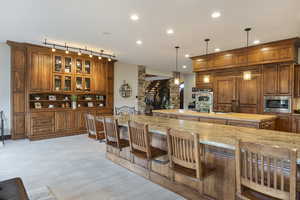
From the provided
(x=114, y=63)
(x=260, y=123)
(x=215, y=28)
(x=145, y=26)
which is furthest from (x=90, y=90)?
(x=260, y=123)

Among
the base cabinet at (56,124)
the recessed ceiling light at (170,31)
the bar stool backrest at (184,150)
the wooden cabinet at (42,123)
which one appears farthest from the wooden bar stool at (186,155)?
the wooden cabinet at (42,123)

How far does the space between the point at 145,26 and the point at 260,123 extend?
10.1ft

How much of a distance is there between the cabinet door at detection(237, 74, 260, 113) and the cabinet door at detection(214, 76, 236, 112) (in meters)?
0.22

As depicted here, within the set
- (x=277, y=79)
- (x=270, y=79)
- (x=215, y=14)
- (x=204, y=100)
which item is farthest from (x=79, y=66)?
(x=277, y=79)

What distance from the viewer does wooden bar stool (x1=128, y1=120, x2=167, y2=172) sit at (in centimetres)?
233

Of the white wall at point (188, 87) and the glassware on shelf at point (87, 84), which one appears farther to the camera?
the white wall at point (188, 87)

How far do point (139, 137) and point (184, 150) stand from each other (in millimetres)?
746

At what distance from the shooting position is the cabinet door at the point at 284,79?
475 centimetres

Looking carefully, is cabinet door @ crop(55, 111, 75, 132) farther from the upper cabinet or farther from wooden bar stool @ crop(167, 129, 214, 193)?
wooden bar stool @ crop(167, 129, 214, 193)

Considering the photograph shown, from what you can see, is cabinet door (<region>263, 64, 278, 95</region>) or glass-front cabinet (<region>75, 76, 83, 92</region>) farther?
glass-front cabinet (<region>75, 76, 83, 92</region>)

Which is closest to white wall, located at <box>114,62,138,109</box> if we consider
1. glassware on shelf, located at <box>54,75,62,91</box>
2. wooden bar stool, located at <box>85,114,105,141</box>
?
glassware on shelf, located at <box>54,75,62,91</box>

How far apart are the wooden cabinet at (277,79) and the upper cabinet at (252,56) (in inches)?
8.8

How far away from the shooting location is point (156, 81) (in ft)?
44.9

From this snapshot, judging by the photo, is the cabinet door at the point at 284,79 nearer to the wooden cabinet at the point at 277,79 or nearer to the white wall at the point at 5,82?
the wooden cabinet at the point at 277,79
